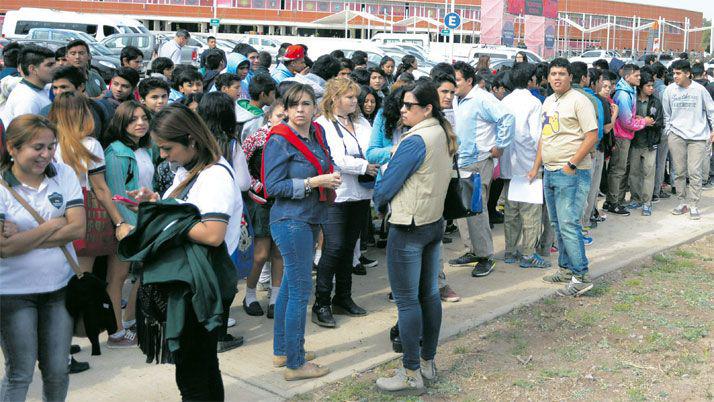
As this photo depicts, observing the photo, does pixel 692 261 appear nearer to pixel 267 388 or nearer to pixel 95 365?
pixel 267 388

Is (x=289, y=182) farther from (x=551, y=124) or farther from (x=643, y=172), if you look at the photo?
(x=643, y=172)

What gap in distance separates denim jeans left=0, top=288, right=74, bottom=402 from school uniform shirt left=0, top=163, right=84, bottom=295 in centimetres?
5

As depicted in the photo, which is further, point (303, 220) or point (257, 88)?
point (257, 88)

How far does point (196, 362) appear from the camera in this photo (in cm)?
365

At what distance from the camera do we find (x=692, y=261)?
8.32 meters

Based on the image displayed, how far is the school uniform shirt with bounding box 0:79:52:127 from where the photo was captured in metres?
6.21

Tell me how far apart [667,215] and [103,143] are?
8.02 meters

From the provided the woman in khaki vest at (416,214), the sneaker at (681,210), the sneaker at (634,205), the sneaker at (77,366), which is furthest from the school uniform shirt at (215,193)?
the sneaker at (681,210)

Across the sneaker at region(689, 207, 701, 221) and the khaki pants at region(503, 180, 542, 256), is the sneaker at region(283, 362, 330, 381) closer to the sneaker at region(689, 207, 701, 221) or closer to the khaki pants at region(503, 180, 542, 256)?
the khaki pants at region(503, 180, 542, 256)

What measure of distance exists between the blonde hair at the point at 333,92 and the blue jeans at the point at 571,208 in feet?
6.99

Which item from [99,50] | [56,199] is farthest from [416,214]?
[99,50]

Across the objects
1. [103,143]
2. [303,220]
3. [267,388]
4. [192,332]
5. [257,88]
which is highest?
[257,88]

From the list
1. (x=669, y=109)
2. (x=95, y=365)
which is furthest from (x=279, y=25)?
(x=95, y=365)

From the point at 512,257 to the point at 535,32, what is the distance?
49.5 meters
